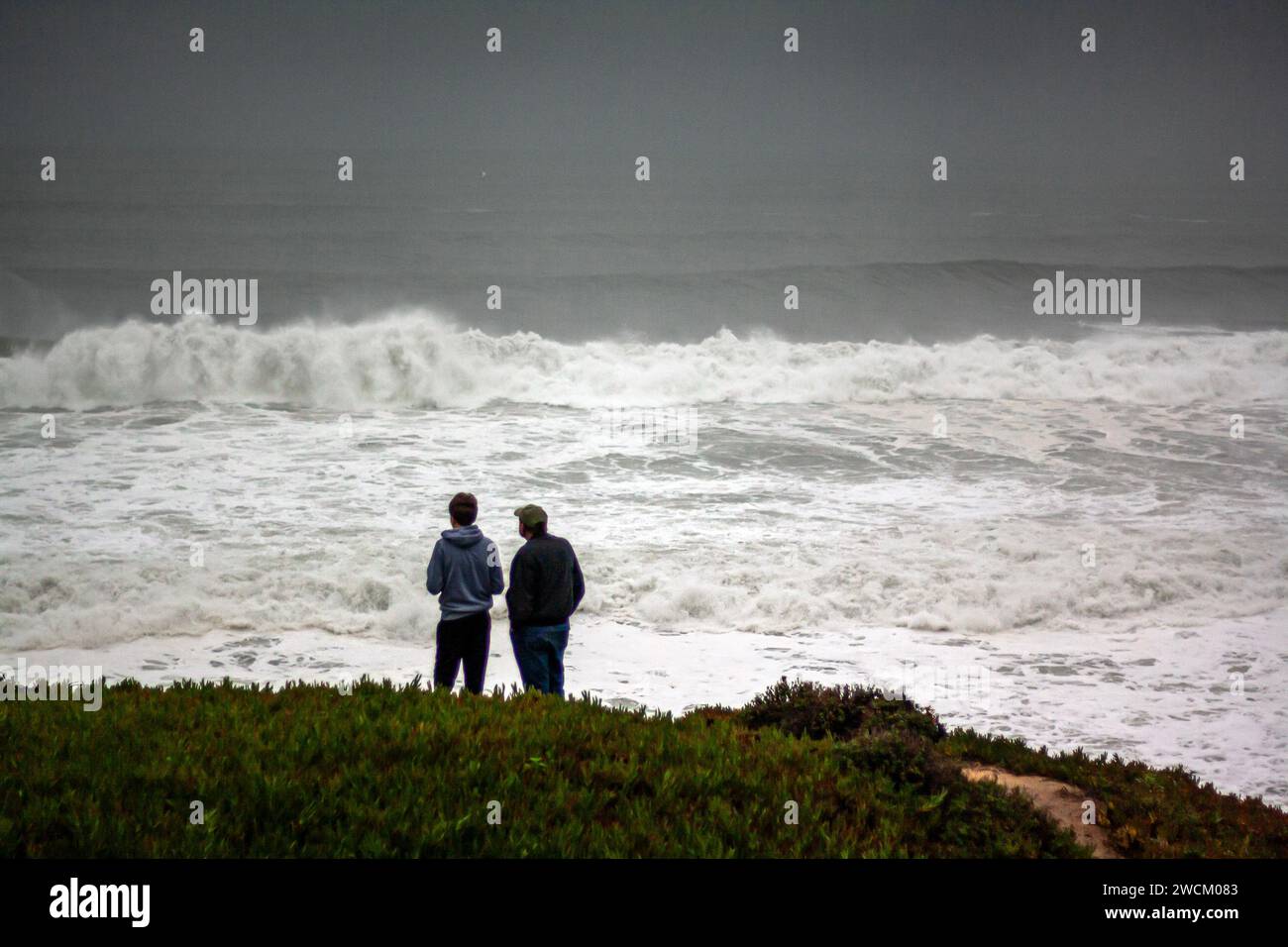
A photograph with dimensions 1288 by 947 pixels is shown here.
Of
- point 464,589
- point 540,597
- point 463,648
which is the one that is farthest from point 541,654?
point 464,589

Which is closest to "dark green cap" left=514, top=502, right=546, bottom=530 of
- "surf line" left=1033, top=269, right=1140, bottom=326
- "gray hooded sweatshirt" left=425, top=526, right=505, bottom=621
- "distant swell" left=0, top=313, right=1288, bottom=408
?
"gray hooded sweatshirt" left=425, top=526, right=505, bottom=621

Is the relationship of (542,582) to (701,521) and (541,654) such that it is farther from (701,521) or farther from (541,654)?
(701,521)

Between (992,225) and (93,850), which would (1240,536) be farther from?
(992,225)

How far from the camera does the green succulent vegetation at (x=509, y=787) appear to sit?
4.85 meters

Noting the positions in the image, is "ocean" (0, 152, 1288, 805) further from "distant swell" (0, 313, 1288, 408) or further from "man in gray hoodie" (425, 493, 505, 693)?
"man in gray hoodie" (425, 493, 505, 693)

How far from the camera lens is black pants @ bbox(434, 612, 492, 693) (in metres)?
8.30

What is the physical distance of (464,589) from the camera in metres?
8.23

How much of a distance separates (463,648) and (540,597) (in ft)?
2.60

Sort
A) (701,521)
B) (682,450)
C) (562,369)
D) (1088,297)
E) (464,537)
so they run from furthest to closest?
1. (1088,297)
2. (562,369)
3. (682,450)
4. (701,521)
5. (464,537)

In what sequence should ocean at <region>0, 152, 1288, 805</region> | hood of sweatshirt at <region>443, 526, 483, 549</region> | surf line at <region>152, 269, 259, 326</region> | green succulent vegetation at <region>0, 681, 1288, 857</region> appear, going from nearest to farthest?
green succulent vegetation at <region>0, 681, 1288, 857</region> < hood of sweatshirt at <region>443, 526, 483, 549</region> < ocean at <region>0, 152, 1288, 805</region> < surf line at <region>152, 269, 259, 326</region>

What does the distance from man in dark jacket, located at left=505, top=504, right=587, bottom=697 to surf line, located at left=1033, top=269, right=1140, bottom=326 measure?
43.5 metres

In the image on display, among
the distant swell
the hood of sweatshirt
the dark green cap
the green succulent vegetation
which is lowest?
the green succulent vegetation

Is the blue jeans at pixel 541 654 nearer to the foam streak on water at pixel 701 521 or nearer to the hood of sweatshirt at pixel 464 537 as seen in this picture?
the hood of sweatshirt at pixel 464 537

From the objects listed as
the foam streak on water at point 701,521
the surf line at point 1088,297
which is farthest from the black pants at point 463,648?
the surf line at point 1088,297
